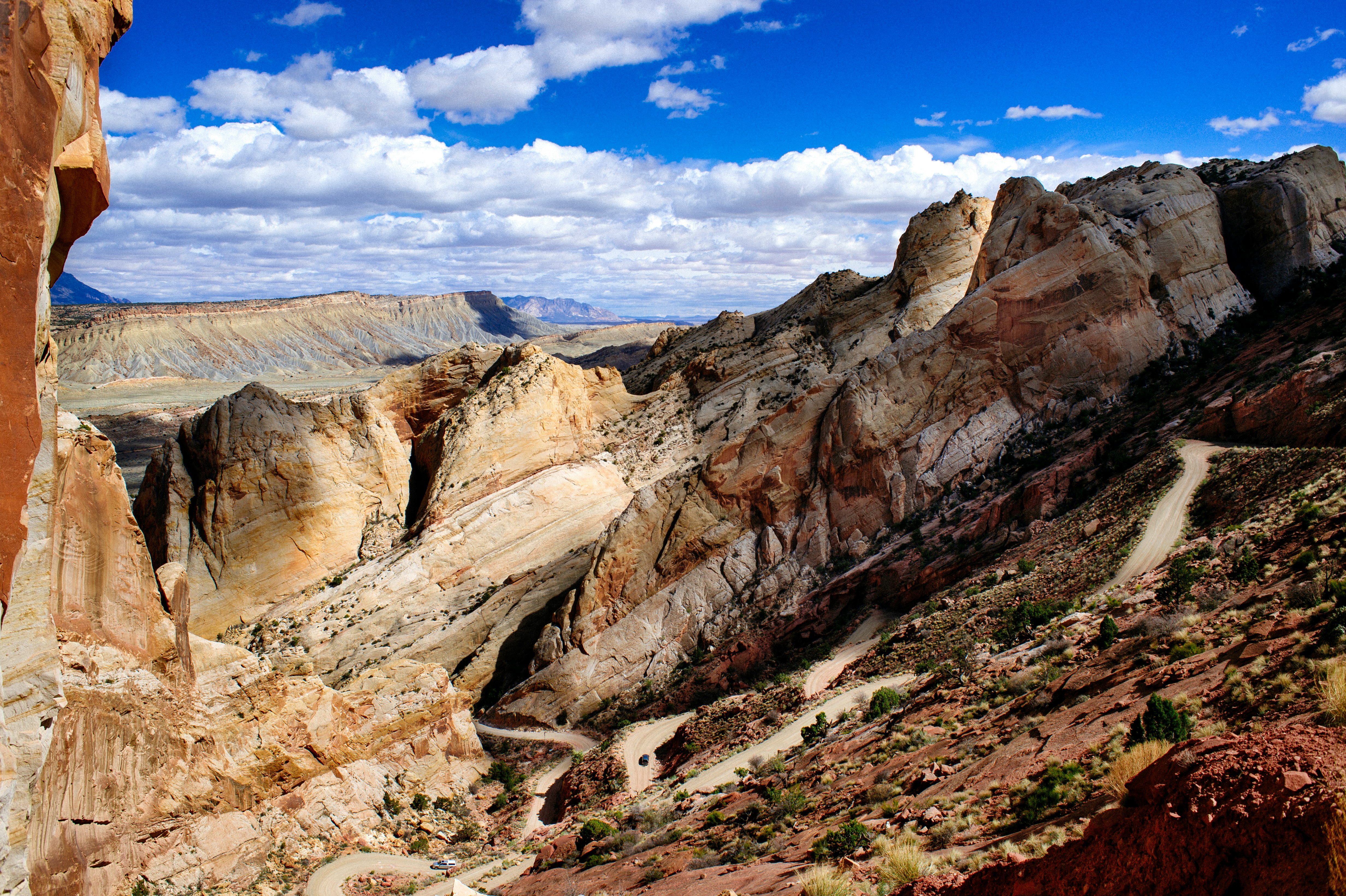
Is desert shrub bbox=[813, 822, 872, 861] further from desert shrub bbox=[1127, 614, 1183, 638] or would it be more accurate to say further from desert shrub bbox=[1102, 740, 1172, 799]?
desert shrub bbox=[1127, 614, 1183, 638]

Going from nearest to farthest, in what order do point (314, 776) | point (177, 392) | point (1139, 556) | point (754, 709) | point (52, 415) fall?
point (52, 415) → point (1139, 556) → point (314, 776) → point (754, 709) → point (177, 392)

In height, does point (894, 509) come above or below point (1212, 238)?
below

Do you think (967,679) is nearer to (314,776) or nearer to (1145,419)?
(1145,419)

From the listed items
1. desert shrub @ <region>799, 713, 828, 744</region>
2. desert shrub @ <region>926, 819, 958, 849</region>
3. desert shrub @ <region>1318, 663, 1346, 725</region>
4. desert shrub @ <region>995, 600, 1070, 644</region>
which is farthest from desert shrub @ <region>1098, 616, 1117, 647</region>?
desert shrub @ <region>799, 713, 828, 744</region>

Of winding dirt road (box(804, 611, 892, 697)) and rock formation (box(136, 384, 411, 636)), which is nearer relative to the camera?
winding dirt road (box(804, 611, 892, 697))

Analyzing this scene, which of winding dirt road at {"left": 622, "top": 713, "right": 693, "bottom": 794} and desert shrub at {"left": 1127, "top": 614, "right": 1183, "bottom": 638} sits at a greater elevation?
desert shrub at {"left": 1127, "top": 614, "right": 1183, "bottom": 638}

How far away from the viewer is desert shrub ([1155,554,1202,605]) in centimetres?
2134

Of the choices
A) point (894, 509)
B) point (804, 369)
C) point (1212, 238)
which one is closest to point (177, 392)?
point (804, 369)

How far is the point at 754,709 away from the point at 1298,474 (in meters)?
21.4

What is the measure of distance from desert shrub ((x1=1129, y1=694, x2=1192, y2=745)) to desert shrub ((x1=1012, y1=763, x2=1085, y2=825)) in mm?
1159

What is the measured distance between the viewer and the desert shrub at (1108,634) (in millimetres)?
20406

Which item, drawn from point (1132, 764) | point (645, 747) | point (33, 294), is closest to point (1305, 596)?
point (1132, 764)

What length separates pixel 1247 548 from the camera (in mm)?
22469

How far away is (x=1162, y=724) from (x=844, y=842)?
241 inches
